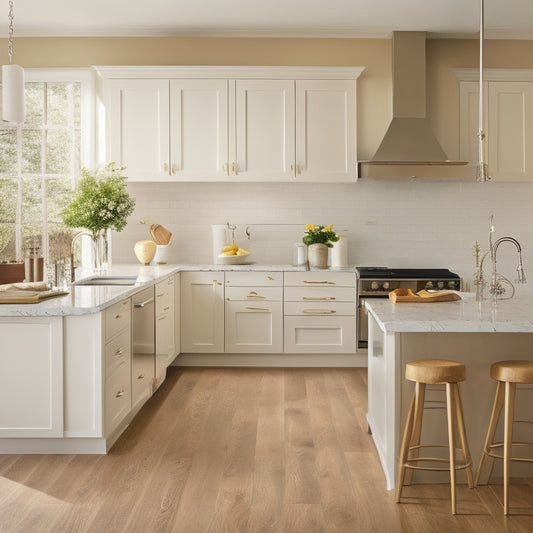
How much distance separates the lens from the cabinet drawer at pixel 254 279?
614 centimetres

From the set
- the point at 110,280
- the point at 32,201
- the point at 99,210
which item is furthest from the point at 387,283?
the point at 32,201

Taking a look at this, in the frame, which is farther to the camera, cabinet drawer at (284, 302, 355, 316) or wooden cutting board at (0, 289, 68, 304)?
cabinet drawer at (284, 302, 355, 316)

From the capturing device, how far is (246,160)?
20.6ft

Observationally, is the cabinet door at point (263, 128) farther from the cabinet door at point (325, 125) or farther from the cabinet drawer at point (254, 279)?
the cabinet drawer at point (254, 279)

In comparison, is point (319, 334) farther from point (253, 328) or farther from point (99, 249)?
point (99, 249)

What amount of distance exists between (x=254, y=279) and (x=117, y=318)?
2.28m

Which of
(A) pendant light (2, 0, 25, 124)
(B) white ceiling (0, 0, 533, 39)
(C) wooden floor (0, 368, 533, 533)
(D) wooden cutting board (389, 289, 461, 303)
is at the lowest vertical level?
(C) wooden floor (0, 368, 533, 533)

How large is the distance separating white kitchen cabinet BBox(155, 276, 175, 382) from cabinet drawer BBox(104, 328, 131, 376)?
2.77 feet

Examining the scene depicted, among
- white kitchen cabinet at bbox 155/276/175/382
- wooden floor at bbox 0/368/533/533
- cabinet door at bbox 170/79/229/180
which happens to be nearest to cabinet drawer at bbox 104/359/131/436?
wooden floor at bbox 0/368/533/533

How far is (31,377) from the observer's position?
363 centimetres

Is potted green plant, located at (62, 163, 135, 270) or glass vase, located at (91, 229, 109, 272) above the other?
potted green plant, located at (62, 163, 135, 270)

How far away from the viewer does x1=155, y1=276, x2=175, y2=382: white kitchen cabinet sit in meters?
5.17

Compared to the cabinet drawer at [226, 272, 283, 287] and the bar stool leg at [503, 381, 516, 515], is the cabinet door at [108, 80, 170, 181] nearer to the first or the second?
the cabinet drawer at [226, 272, 283, 287]

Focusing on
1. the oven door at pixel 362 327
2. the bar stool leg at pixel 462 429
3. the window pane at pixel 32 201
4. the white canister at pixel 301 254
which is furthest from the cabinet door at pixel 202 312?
the bar stool leg at pixel 462 429
